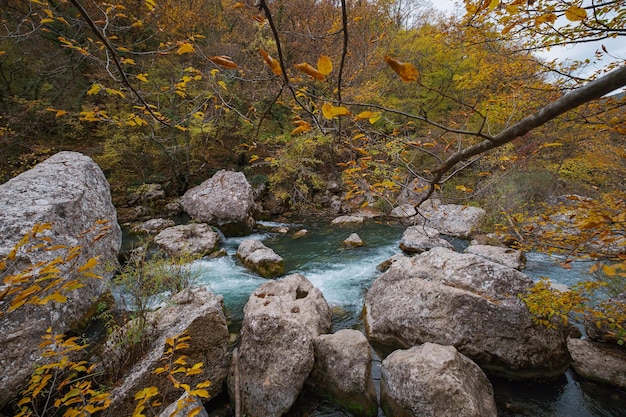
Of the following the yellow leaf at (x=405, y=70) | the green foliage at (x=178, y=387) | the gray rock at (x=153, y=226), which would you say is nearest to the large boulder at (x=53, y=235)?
the green foliage at (x=178, y=387)

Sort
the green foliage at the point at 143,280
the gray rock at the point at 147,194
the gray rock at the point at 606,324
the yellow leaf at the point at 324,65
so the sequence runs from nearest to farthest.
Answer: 1. the yellow leaf at the point at 324,65
2. the gray rock at the point at 606,324
3. the green foliage at the point at 143,280
4. the gray rock at the point at 147,194

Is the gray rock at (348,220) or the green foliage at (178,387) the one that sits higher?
the green foliage at (178,387)

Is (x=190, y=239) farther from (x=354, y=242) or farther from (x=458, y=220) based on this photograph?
(x=458, y=220)

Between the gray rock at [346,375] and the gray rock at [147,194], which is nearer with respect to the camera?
the gray rock at [346,375]

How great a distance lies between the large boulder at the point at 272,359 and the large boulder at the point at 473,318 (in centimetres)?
132

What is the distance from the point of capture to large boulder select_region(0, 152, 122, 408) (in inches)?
118

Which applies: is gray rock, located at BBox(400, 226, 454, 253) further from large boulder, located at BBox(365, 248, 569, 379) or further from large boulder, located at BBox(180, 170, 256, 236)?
large boulder, located at BBox(180, 170, 256, 236)

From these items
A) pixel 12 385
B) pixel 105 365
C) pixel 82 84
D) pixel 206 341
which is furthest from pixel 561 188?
pixel 82 84

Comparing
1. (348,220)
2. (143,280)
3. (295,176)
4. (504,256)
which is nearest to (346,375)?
(143,280)

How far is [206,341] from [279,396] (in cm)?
109

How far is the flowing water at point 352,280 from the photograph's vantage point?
3.36 metres

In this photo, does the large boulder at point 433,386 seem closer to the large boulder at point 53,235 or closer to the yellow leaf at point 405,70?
the yellow leaf at point 405,70

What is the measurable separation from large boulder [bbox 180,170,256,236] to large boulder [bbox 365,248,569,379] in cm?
629

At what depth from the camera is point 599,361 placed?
3.62 m
